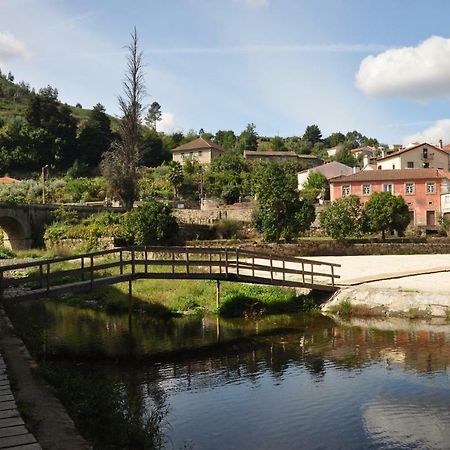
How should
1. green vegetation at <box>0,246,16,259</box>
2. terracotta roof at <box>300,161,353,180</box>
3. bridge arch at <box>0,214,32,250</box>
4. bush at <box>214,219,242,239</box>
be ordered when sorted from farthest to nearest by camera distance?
terracotta roof at <box>300,161,353,180</box>
bush at <box>214,219,242,239</box>
bridge arch at <box>0,214,32,250</box>
green vegetation at <box>0,246,16,259</box>

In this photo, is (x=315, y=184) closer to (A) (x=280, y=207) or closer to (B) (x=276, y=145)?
(A) (x=280, y=207)

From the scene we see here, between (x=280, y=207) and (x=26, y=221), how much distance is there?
21450 millimetres

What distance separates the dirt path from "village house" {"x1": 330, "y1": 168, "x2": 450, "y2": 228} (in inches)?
2082

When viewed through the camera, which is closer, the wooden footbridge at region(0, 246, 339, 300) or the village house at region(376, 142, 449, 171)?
the wooden footbridge at region(0, 246, 339, 300)

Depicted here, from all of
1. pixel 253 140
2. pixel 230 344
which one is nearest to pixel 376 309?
pixel 230 344

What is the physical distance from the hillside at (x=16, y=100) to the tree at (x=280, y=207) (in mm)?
87522

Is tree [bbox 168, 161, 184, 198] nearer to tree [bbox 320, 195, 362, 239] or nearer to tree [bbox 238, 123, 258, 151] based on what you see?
tree [bbox 320, 195, 362, 239]

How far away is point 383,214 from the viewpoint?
43.3m

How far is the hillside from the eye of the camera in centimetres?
12453

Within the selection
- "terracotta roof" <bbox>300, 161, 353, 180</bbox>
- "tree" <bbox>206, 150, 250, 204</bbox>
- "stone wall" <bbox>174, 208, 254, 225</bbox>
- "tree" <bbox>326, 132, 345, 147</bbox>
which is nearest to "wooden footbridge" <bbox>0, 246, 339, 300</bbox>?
"stone wall" <bbox>174, 208, 254, 225</bbox>

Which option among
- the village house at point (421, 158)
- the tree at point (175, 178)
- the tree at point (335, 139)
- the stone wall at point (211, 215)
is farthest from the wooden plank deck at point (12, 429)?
the tree at point (335, 139)

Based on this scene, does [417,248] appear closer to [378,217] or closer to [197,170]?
[378,217]

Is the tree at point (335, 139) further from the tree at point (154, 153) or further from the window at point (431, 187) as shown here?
the window at point (431, 187)

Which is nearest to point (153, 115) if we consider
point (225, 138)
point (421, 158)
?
point (225, 138)
